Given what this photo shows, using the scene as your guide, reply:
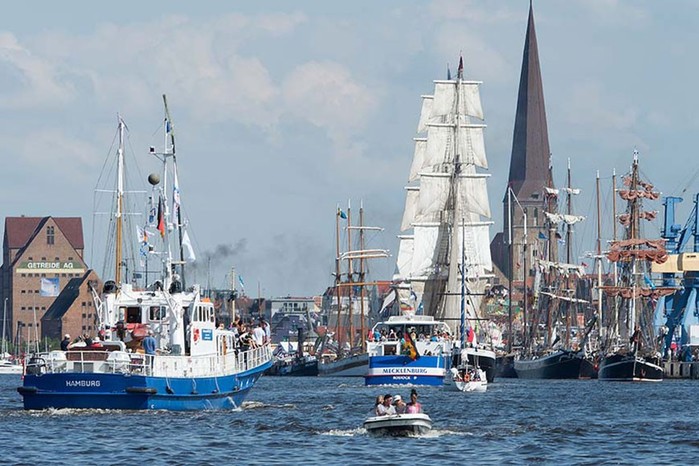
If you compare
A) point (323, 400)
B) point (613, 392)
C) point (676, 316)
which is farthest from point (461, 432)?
point (676, 316)

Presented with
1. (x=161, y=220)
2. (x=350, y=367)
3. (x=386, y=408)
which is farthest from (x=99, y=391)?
(x=350, y=367)

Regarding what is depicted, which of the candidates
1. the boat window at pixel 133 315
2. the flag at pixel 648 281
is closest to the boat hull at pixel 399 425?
the boat window at pixel 133 315

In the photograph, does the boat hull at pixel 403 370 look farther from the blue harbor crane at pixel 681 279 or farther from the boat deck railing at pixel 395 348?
the blue harbor crane at pixel 681 279

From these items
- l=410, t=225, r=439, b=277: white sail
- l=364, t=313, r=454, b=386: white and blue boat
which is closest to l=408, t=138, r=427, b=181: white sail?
l=410, t=225, r=439, b=277: white sail

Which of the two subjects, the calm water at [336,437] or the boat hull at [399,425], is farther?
the boat hull at [399,425]

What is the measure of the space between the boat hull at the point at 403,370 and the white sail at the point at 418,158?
→ 8317cm

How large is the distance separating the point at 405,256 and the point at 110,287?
417ft

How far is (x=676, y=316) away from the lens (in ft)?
572

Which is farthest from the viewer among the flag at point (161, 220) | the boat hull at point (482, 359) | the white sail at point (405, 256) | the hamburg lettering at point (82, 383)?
the white sail at point (405, 256)

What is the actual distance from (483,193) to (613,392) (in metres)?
74.2

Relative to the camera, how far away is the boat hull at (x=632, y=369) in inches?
5463

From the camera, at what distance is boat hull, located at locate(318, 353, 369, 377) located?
161m

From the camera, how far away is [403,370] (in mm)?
109438

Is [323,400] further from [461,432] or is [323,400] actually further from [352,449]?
[352,449]
